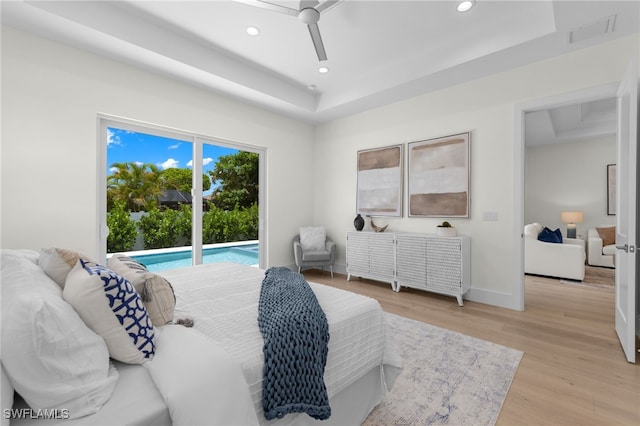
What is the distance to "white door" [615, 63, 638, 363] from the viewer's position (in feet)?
Answer: 6.93

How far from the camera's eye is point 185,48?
10.5ft

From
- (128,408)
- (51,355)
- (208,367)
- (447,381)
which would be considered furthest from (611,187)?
(51,355)

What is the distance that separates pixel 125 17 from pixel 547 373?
464cm

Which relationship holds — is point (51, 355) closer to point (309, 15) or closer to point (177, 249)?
point (309, 15)

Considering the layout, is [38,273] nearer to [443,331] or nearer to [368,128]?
[443,331]

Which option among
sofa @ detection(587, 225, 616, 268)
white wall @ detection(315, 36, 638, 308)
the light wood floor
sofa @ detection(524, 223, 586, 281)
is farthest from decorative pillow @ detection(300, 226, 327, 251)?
sofa @ detection(587, 225, 616, 268)

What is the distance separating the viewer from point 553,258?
4660 millimetres

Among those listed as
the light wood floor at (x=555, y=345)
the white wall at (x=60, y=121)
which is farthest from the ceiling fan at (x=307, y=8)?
the light wood floor at (x=555, y=345)

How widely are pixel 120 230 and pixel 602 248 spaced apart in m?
7.83

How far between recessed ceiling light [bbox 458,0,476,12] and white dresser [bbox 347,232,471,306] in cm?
237

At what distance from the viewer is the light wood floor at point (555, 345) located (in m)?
1.65

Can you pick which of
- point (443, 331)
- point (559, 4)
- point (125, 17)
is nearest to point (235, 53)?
point (125, 17)

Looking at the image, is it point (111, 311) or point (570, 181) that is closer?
point (111, 311)

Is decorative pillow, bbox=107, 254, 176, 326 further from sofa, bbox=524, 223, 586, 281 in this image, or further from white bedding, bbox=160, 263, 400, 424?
sofa, bbox=524, 223, 586, 281
